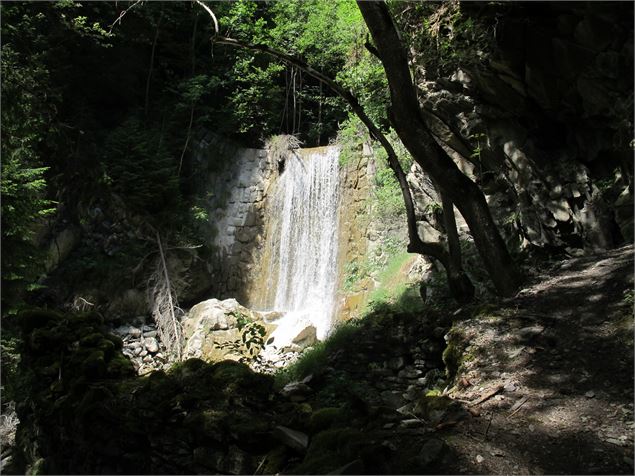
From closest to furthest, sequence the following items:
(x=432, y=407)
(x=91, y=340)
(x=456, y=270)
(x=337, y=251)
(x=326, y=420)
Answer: (x=326, y=420), (x=432, y=407), (x=91, y=340), (x=456, y=270), (x=337, y=251)

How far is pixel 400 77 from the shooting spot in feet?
18.2

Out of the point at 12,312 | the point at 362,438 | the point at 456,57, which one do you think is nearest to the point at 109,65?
the point at 12,312

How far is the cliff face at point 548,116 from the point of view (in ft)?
18.7

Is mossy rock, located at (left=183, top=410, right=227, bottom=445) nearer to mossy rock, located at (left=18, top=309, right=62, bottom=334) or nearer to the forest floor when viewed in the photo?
the forest floor

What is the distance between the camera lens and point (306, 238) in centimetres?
1495

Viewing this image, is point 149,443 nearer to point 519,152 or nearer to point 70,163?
point 519,152

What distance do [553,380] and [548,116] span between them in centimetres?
467

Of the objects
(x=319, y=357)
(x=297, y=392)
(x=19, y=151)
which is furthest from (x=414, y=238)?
(x=19, y=151)

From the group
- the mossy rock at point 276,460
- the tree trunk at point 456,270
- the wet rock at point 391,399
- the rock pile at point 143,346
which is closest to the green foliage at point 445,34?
the tree trunk at point 456,270

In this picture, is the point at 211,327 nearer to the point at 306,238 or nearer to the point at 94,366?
the point at 306,238

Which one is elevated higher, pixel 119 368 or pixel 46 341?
pixel 46 341

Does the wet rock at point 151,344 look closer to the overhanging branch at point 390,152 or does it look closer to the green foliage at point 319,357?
the green foliage at point 319,357

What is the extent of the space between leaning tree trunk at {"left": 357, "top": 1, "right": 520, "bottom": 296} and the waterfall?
7.45 meters

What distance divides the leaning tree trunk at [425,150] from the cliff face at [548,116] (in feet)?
5.47
